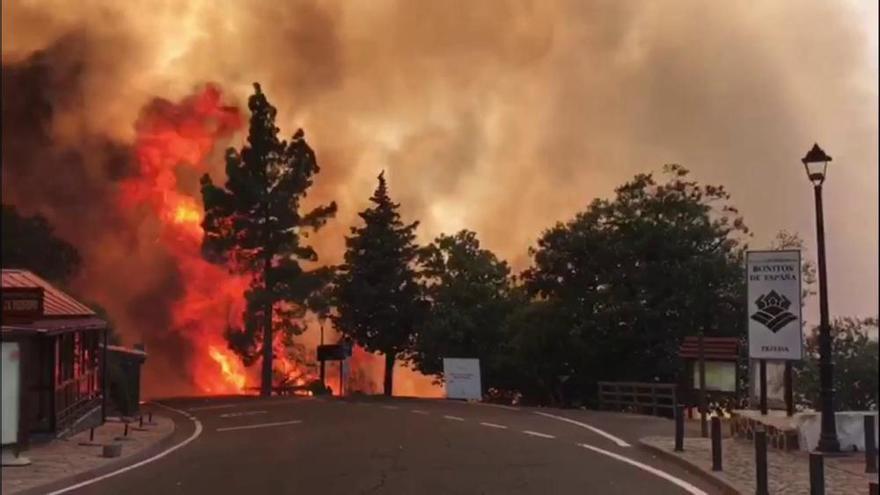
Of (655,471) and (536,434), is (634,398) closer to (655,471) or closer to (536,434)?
(536,434)

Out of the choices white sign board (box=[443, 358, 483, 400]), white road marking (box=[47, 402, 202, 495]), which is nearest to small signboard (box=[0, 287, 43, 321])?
white road marking (box=[47, 402, 202, 495])

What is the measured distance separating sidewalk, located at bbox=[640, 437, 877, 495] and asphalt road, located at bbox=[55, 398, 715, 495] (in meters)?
0.33

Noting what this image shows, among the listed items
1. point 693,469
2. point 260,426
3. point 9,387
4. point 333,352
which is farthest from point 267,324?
point 260,426

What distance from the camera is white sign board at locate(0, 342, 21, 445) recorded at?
3404mm

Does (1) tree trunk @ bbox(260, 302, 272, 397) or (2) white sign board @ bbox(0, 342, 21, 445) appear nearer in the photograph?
(2) white sign board @ bbox(0, 342, 21, 445)

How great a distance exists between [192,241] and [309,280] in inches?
34.5

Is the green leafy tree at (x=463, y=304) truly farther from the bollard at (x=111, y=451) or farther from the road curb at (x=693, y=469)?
the bollard at (x=111, y=451)

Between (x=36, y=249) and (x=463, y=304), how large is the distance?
60.7 feet

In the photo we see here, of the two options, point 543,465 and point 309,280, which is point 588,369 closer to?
point 543,465

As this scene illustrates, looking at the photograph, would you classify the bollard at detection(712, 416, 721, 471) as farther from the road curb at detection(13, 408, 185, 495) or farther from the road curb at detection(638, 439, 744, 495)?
the road curb at detection(13, 408, 185, 495)

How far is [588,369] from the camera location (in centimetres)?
3025

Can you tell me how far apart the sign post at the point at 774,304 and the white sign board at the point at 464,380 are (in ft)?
35.1

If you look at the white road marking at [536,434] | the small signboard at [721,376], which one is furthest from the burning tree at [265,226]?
the small signboard at [721,376]

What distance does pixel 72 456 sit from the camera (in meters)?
12.4
